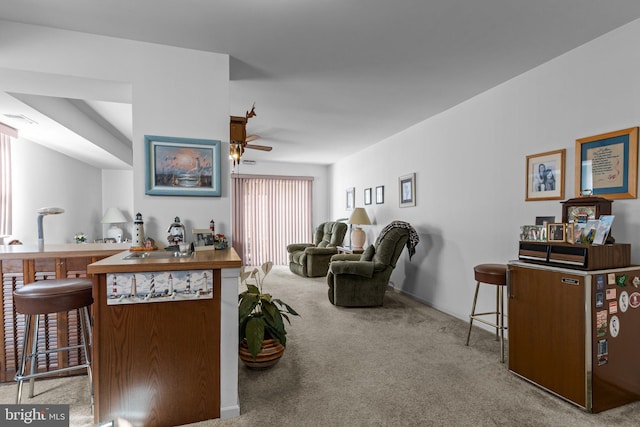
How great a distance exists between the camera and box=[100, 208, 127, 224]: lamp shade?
6.13 meters

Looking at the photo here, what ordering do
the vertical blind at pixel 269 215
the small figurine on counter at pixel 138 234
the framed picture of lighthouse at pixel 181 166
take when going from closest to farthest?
the small figurine on counter at pixel 138 234 → the framed picture of lighthouse at pixel 181 166 → the vertical blind at pixel 269 215

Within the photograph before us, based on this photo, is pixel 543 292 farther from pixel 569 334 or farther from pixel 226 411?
pixel 226 411

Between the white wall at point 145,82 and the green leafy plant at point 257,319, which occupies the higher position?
the white wall at point 145,82

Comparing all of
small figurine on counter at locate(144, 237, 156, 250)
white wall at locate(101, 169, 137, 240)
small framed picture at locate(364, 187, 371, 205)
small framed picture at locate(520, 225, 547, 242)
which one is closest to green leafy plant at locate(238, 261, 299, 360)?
small figurine on counter at locate(144, 237, 156, 250)

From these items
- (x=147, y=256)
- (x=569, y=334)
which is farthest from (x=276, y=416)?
(x=569, y=334)

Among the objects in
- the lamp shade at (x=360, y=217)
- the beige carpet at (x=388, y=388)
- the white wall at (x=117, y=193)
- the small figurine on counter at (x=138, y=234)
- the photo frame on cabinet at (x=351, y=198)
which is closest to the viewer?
the beige carpet at (x=388, y=388)

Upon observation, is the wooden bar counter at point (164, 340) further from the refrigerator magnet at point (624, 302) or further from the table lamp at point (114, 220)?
the table lamp at point (114, 220)

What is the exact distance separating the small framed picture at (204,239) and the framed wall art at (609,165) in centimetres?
264

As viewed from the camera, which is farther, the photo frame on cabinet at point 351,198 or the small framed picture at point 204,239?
the photo frame on cabinet at point 351,198

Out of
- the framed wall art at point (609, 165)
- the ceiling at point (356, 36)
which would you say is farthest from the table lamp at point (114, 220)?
the framed wall art at point (609, 165)

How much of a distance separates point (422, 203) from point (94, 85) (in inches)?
149

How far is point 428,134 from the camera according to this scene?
422 centimetres

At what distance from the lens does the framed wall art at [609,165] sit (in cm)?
212

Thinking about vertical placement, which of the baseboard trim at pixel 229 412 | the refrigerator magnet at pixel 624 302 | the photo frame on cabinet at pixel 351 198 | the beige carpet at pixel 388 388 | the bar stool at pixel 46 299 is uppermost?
the photo frame on cabinet at pixel 351 198
